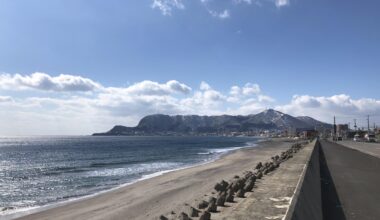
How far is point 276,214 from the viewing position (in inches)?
388

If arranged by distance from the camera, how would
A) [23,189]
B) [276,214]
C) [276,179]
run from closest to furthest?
[276,214], [276,179], [23,189]

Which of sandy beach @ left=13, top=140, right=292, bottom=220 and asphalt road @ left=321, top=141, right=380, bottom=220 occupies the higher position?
asphalt road @ left=321, top=141, right=380, bottom=220

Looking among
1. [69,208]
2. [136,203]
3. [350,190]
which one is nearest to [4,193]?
[69,208]

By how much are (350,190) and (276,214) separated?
1188 centimetres

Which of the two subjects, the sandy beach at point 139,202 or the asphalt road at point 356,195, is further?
the sandy beach at point 139,202

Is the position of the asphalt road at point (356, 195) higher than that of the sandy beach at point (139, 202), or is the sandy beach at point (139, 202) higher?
the asphalt road at point (356, 195)

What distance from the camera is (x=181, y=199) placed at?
22.1 meters

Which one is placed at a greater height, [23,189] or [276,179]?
[276,179]

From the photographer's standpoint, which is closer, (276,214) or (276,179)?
(276,214)

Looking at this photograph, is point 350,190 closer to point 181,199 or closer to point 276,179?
point 276,179

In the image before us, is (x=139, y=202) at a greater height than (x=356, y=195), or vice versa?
(x=356, y=195)

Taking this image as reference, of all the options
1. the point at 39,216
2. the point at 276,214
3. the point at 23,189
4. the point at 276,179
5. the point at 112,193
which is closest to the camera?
the point at 276,214

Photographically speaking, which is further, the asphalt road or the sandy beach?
the sandy beach

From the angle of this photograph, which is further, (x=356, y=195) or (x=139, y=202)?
(x=139, y=202)
